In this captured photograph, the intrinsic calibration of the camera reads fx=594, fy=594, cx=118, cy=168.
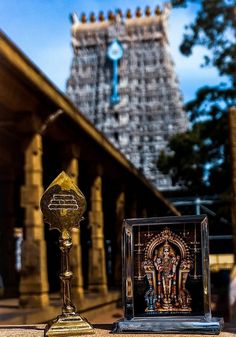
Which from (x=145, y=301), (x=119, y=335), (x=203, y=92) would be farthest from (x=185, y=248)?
(x=203, y=92)

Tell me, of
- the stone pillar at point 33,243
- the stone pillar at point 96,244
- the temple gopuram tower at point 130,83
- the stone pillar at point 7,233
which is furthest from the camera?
the temple gopuram tower at point 130,83

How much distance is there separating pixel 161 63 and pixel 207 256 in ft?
227

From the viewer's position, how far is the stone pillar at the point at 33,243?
13.9 m

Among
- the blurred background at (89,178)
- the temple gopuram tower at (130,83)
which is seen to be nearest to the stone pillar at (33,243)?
the blurred background at (89,178)

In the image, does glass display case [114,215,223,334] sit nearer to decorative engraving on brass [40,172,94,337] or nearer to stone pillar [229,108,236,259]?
decorative engraving on brass [40,172,94,337]

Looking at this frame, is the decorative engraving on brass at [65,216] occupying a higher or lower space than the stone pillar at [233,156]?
lower

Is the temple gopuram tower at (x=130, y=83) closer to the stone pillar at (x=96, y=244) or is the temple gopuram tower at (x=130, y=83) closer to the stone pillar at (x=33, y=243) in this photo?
the stone pillar at (x=96, y=244)

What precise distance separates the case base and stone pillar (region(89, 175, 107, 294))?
52.9ft

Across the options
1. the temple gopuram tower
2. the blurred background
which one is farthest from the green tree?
the temple gopuram tower

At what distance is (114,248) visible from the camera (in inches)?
1098

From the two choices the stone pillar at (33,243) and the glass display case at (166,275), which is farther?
the stone pillar at (33,243)

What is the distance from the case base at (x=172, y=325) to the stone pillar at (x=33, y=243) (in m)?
9.49

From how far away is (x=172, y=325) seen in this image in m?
4.48

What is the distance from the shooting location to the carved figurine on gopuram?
4.61 meters
